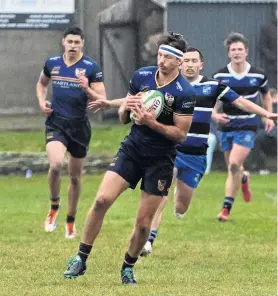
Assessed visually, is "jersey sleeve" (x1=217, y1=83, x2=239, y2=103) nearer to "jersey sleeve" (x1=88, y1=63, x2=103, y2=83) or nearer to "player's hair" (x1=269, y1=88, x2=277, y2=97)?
"jersey sleeve" (x1=88, y1=63, x2=103, y2=83)

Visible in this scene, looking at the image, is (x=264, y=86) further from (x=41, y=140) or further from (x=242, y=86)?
(x=41, y=140)

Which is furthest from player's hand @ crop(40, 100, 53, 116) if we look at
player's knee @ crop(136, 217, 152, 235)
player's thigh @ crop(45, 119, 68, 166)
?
player's knee @ crop(136, 217, 152, 235)

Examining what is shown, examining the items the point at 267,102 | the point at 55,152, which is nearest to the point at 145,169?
the point at 55,152

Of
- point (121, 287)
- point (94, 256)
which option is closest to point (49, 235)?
point (94, 256)

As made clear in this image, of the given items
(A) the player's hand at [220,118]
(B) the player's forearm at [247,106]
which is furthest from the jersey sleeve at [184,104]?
(A) the player's hand at [220,118]

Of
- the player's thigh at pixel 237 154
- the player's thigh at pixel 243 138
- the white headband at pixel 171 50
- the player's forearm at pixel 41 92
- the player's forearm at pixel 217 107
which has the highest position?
the white headband at pixel 171 50

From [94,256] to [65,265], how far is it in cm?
Result: 73

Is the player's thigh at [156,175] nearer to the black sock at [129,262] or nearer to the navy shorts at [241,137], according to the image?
the black sock at [129,262]

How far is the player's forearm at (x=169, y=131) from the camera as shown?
27.9ft

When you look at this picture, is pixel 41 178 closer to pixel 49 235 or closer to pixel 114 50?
pixel 114 50

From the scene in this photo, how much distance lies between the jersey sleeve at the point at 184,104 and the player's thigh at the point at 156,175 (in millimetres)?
429

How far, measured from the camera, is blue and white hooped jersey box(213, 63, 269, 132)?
536 inches

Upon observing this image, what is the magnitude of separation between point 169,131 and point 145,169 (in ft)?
1.51

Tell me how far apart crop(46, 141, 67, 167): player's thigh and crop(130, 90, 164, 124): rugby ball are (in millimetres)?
3207
